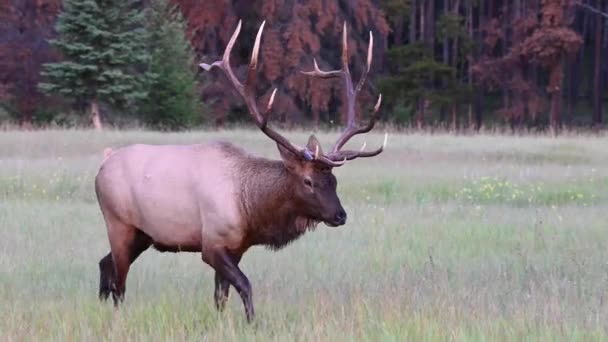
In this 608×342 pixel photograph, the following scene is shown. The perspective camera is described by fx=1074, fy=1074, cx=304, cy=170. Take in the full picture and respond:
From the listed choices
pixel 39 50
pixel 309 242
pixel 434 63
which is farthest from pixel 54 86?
pixel 309 242

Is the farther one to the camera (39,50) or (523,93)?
(523,93)

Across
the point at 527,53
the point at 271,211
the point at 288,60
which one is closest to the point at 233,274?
the point at 271,211

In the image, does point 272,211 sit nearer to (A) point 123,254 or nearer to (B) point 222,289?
(B) point 222,289

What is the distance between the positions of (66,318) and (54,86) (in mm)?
26785

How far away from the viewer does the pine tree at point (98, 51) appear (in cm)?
3088

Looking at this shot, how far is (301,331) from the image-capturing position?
5824 millimetres

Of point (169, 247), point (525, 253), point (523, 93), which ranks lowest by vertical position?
point (523, 93)

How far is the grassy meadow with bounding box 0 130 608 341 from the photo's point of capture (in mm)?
5984

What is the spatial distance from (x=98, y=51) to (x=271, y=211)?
2548 cm

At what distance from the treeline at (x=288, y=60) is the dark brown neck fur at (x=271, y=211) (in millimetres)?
23813

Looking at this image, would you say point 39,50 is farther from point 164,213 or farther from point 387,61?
point 164,213

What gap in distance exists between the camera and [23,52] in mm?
38094

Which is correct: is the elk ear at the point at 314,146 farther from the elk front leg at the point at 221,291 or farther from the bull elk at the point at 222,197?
the elk front leg at the point at 221,291

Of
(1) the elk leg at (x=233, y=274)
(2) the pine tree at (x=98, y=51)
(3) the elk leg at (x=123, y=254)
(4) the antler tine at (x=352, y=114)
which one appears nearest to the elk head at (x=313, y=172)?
(4) the antler tine at (x=352, y=114)
